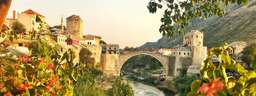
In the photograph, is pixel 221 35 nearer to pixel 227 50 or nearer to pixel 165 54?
pixel 165 54

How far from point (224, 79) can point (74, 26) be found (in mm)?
97583

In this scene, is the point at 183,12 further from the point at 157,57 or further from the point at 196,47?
the point at 157,57

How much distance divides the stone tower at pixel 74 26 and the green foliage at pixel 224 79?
318 feet

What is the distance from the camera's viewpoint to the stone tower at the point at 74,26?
332 feet

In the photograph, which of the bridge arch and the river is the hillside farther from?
the river

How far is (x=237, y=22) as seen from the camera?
522 ft

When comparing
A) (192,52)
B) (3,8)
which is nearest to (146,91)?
(192,52)

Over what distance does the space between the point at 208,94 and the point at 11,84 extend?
646cm

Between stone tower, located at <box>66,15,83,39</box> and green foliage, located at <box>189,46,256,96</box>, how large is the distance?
318ft

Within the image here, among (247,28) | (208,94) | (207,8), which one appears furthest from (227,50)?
(247,28)

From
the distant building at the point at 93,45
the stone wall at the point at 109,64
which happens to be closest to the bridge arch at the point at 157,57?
the stone wall at the point at 109,64

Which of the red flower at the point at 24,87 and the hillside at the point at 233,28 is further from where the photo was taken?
the hillside at the point at 233,28

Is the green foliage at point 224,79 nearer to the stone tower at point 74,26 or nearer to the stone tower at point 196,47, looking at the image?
the stone tower at point 74,26

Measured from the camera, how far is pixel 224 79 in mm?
3900
